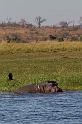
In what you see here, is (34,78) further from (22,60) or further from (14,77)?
(22,60)

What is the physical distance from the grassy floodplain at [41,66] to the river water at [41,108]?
8.23 feet

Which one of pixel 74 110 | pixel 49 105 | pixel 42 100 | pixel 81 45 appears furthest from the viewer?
pixel 81 45

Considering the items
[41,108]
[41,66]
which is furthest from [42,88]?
[41,66]

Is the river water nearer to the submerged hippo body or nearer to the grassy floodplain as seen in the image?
the submerged hippo body

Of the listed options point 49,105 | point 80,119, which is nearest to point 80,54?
point 49,105

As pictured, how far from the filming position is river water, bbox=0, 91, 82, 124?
19844mm

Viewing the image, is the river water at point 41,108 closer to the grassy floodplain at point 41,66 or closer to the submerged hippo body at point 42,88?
the submerged hippo body at point 42,88

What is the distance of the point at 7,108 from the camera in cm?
2273

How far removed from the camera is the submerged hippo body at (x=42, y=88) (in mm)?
27953

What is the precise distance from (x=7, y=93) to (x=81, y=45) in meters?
30.8

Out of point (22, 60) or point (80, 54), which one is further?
point (80, 54)

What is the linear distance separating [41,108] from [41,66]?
53.9 ft

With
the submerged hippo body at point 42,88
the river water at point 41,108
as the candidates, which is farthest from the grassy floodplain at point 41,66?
the river water at point 41,108

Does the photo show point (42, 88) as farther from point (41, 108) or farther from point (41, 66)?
point (41, 66)
